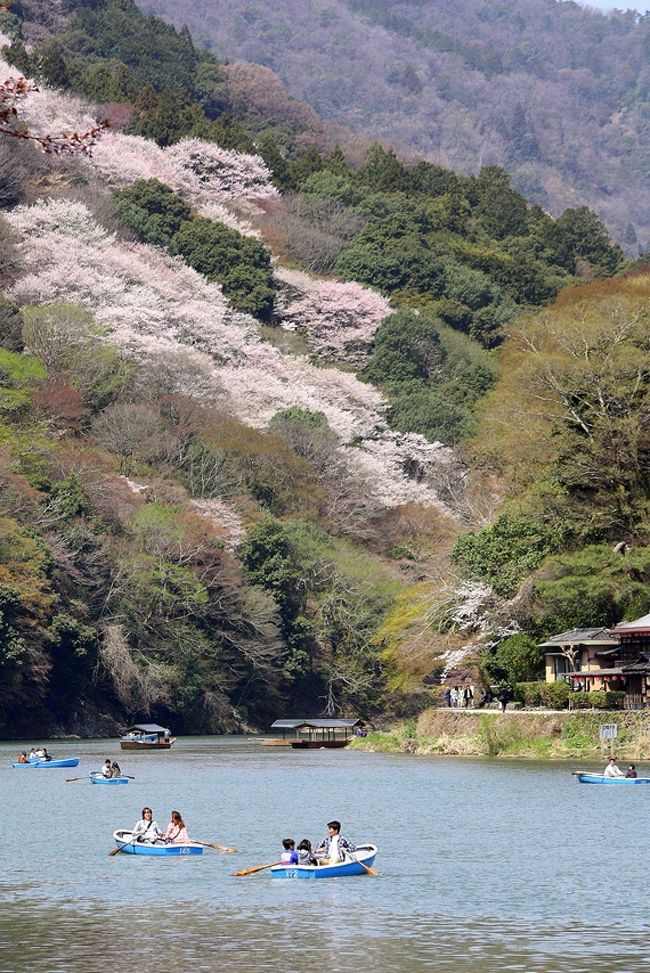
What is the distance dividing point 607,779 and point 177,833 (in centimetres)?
1664

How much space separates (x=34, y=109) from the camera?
128 meters

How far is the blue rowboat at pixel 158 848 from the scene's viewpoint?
34.8m

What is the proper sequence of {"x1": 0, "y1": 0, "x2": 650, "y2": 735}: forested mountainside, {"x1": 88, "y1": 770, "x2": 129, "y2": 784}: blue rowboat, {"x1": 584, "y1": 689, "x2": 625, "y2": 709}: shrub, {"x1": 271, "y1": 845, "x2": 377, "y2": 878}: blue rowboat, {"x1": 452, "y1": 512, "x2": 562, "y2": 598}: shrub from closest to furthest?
{"x1": 271, "y1": 845, "x2": 377, "y2": 878}: blue rowboat, {"x1": 88, "y1": 770, "x2": 129, "y2": 784}: blue rowboat, {"x1": 584, "y1": 689, "x2": 625, "y2": 709}: shrub, {"x1": 452, "y1": 512, "x2": 562, "y2": 598}: shrub, {"x1": 0, "y1": 0, "x2": 650, "y2": 735}: forested mountainside

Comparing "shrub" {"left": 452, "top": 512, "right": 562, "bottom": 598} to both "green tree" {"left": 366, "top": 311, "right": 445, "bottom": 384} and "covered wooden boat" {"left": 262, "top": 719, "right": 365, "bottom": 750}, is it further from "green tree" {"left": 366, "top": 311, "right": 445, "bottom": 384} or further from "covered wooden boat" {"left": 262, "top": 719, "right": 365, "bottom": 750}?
"green tree" {"left": 366, "top": 311, "right": 445, "bottom": 384}

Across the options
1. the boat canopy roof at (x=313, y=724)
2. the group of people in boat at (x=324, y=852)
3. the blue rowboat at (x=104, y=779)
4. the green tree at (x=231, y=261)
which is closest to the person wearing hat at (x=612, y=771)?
the blue rowboat at (x=104, y=779)

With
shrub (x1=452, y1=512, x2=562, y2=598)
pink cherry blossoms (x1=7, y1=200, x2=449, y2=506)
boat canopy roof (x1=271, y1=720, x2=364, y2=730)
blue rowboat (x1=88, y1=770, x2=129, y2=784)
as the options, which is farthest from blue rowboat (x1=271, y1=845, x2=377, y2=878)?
pink cherry blossoms (x1=7, y1=200, x2=449, y2=506)

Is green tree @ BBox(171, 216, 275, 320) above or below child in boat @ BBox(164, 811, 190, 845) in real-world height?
above

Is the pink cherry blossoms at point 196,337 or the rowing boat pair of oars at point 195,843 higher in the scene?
the pink cherry blossoms at point 196,337

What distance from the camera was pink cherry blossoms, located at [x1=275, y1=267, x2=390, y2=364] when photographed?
4820 inches

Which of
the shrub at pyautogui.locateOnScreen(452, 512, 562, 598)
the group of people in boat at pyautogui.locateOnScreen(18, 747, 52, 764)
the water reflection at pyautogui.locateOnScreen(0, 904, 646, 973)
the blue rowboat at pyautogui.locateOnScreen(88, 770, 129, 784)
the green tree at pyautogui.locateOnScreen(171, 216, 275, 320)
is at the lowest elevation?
the water reflection at pyautogui.locateOnScreen(0, 904, 646, 973)

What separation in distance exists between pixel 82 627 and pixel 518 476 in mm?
20482

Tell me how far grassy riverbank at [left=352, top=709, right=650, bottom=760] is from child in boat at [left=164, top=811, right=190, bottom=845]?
24.5 meters

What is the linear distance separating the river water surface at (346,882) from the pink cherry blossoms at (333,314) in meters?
71.6

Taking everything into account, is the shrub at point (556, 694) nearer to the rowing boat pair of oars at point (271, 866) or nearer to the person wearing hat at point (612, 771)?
the person wearing hat at point (612, 771)
